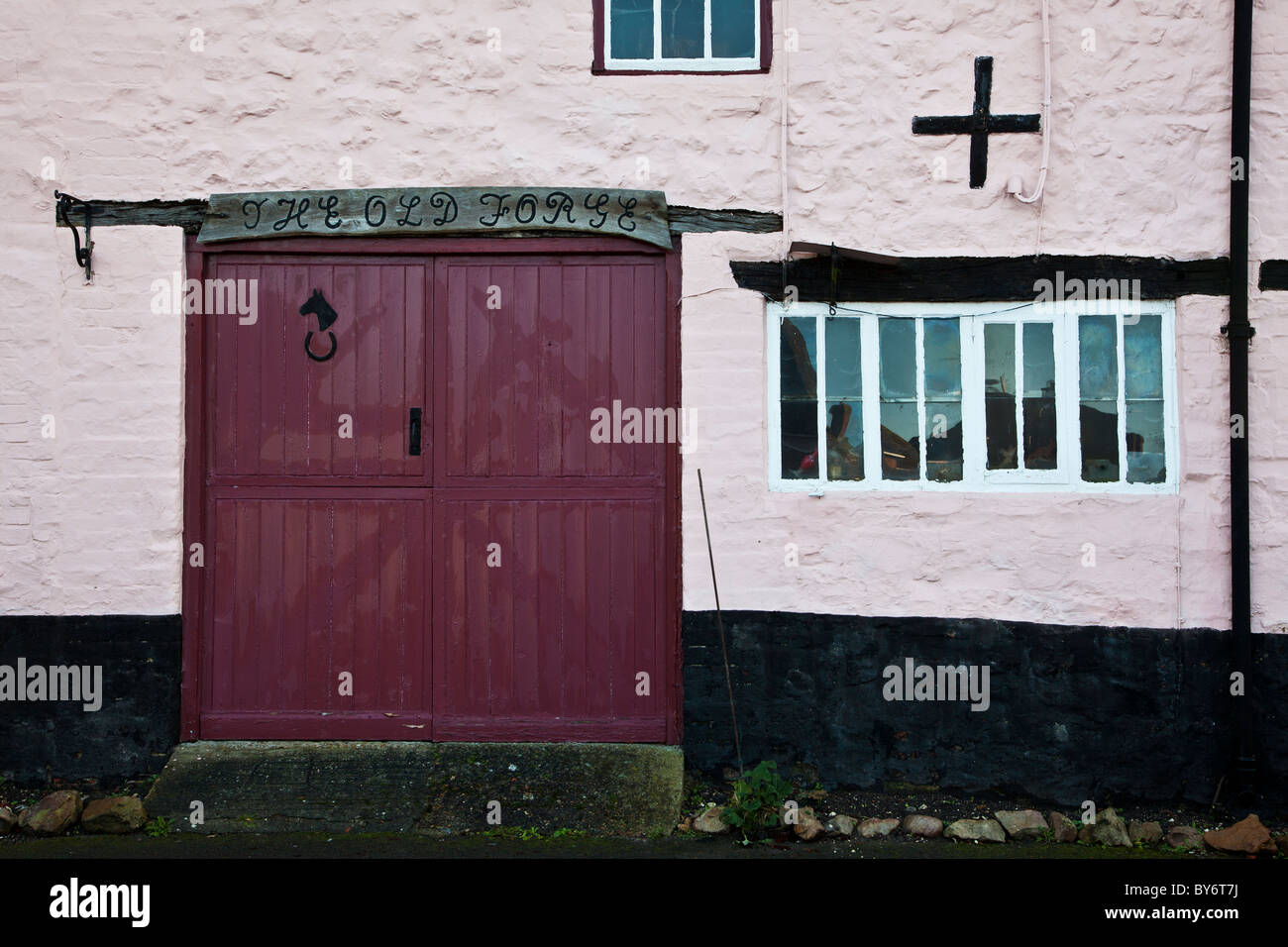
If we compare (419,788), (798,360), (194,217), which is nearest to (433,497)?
(419,788)

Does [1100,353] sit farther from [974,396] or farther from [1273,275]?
[1273,275]

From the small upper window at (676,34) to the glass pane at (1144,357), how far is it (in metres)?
2.48

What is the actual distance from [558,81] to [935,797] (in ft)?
13.8

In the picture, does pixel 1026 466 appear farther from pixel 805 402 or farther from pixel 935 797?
pixel 935 797

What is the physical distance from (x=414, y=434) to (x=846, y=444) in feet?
7.57

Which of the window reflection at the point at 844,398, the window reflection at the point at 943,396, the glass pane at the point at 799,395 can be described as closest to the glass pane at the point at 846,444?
the window reflection at the point at 844,398

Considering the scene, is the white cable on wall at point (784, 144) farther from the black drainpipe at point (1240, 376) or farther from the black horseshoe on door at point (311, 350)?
the black horseshoe on door at point (311, 350)

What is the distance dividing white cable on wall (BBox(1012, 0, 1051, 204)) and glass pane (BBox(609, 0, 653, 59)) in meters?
2.05

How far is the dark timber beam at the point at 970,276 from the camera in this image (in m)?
5.39

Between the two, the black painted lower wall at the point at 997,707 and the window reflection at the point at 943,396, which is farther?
the window reflection at the point at 943,396

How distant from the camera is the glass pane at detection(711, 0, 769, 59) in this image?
5.61m

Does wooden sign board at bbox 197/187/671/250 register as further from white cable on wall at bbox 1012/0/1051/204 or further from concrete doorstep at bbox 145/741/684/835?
concrete doorstep at bbox 145/741/684/835

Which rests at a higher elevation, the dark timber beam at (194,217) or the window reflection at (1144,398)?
the dark timber beam at (194,217)

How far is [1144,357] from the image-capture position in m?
5.47
